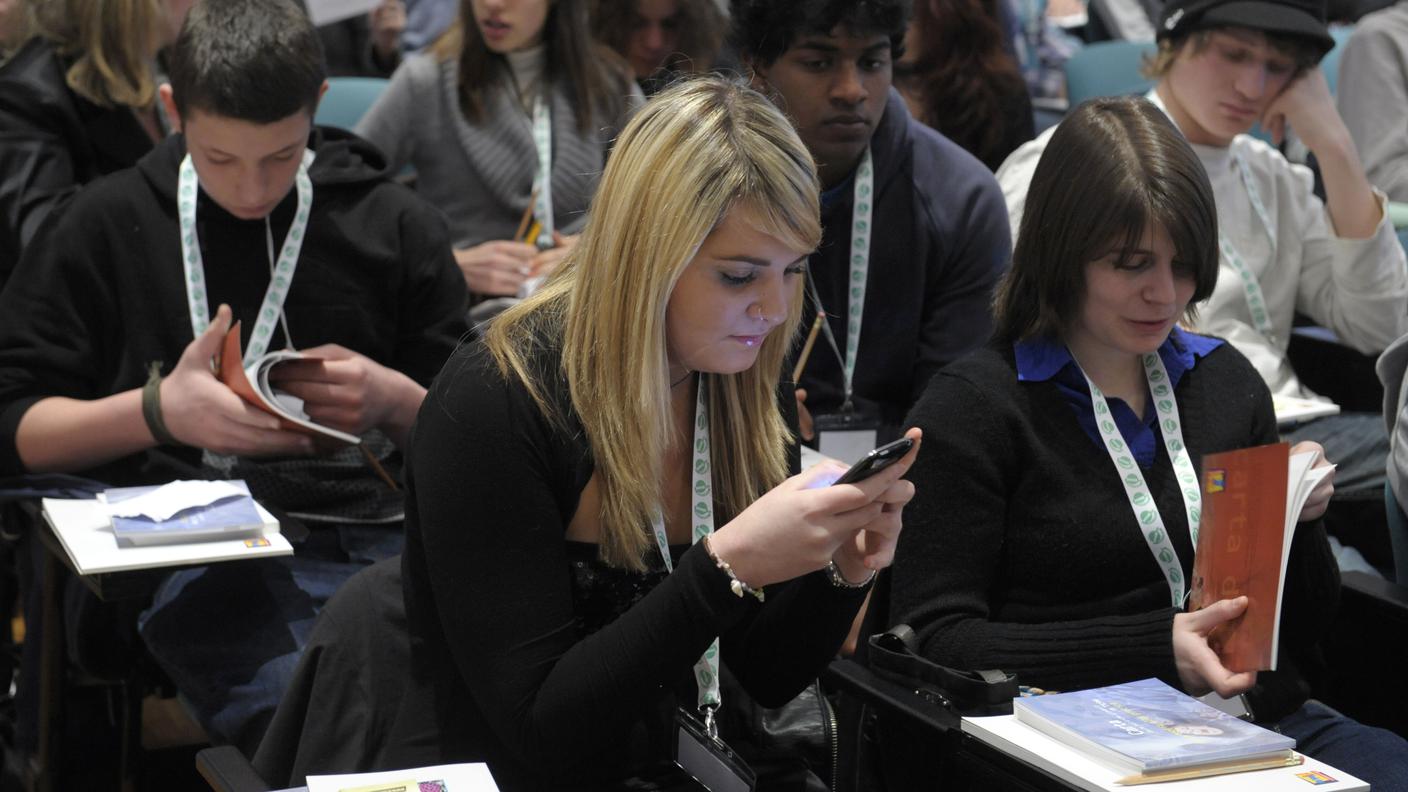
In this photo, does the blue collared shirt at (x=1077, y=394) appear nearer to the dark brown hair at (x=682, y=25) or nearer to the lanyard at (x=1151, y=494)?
the lanyard at (x=1151, y=494)

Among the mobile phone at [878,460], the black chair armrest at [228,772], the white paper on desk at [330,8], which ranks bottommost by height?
the black chair armrest at [228,772]

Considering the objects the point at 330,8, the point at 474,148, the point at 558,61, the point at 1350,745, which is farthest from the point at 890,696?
the point at 330,8

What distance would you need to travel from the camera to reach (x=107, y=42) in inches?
132

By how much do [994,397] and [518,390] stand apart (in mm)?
721

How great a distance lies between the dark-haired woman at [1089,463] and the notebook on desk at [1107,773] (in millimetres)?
302

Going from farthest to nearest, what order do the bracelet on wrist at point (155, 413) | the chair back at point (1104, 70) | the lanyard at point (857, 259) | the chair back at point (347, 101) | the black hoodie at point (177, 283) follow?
the chair back at point (1104, 70), the chair back at point (347, 101), the lanyard at point (857, 259), the black hoodie at point (177, 283), the bracelet on wrist at point (155, 413)

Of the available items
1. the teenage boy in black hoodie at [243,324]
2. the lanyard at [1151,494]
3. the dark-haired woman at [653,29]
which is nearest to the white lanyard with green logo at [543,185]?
the dark-haired woman at [653,29]

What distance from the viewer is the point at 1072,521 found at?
2191 mm

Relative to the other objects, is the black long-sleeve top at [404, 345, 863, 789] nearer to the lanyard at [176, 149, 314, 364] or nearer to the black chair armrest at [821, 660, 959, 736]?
the black chair armrest at [821, 660, 959, 736]

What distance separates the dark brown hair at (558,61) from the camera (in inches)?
158

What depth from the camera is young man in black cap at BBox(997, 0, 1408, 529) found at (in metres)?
3.46

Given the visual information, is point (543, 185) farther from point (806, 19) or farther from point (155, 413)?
point (155, 413)

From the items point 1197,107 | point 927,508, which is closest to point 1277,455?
point 927,508

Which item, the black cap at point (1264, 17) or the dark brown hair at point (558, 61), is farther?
the dark brown hair at point (558, 61)
